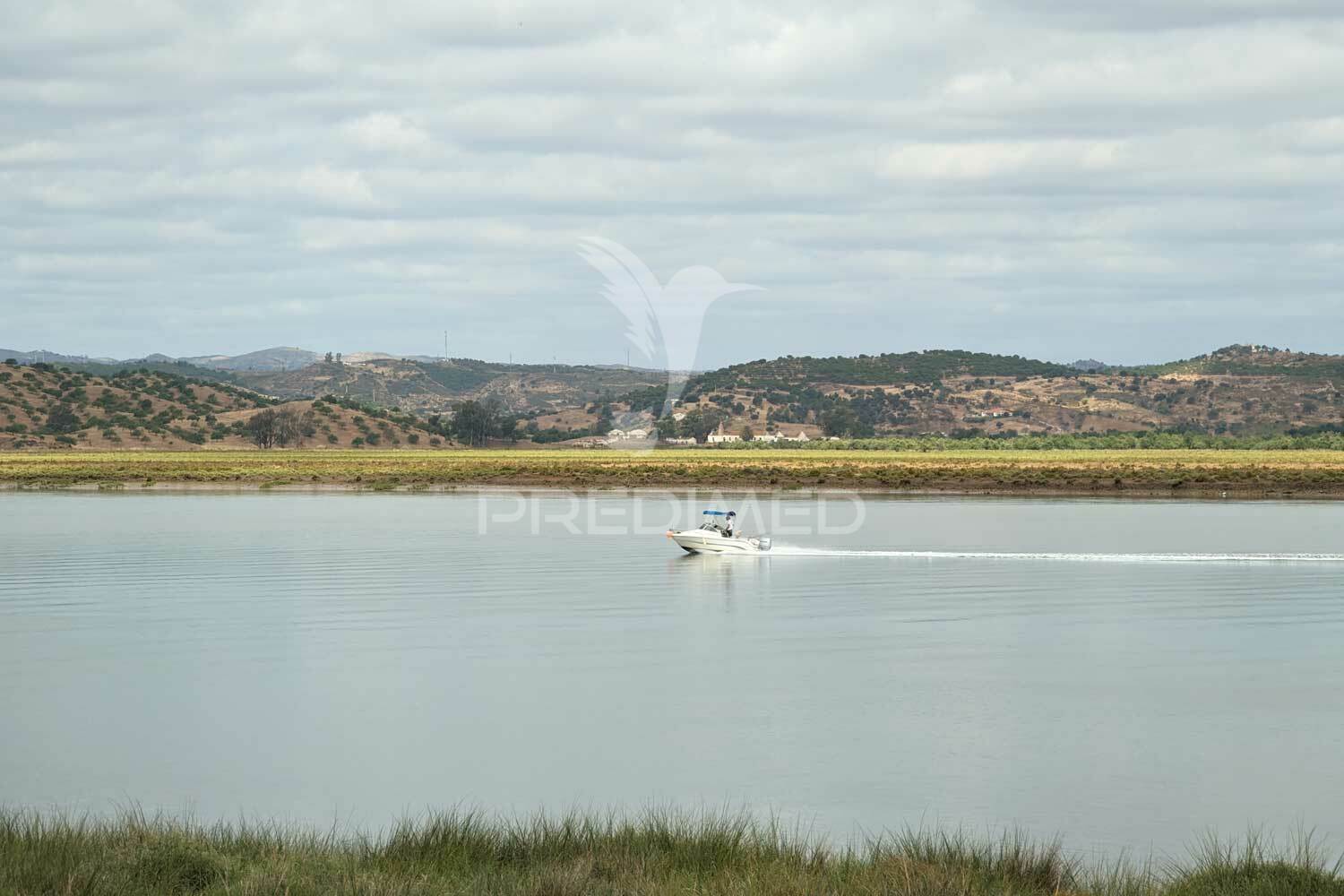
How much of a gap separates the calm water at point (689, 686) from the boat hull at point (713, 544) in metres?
1.04

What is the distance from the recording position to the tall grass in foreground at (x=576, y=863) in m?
9.23

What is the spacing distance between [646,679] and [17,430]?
129641 mm

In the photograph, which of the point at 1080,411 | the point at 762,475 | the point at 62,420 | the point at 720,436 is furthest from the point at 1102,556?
the point at 1080,411

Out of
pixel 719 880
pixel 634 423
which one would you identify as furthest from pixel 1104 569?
pixel 634 423

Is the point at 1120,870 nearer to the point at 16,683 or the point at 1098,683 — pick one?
the point at 1098,683

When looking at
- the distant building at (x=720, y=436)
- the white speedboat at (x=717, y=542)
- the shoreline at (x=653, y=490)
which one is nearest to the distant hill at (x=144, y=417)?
the distant building at (x=720, y=436)

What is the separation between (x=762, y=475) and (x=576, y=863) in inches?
2821

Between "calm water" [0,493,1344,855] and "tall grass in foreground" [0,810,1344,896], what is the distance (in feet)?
4.39

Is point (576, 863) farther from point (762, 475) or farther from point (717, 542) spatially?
point (762, 475)

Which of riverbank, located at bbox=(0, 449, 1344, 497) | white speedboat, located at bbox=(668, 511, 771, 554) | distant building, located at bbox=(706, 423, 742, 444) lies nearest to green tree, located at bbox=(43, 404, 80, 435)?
riverbank, located at bbox=(0, 449, 1344, 497)

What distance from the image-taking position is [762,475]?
8138 cm

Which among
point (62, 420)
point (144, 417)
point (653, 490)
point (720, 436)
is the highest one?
point (144, 417)

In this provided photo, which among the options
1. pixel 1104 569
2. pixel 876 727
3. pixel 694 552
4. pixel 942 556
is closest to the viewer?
pixel 876 727

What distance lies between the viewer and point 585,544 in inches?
1644
